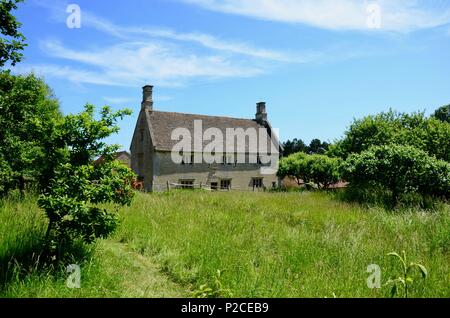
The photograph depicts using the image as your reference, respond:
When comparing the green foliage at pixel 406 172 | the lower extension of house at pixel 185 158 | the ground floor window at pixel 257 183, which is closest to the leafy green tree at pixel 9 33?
the green foliage at pixel 406 172

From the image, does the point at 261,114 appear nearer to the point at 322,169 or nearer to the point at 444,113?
the point at 322,169

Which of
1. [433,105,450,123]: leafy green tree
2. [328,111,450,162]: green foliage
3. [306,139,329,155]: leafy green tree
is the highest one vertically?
[433,105,450,123]: leafy green tree

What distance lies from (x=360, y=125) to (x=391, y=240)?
22.3 m

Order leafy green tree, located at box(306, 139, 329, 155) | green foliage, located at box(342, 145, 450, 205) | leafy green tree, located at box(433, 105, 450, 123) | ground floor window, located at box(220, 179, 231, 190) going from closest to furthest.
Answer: green foliage, located at box(342, 145, 450, 205) < ground floor window, located at box(220, 179, 231, 190) < leafy green tree, located at box(433, 105, 450, 123) < leafy green tree, located at box(306, 139, 329, 155)

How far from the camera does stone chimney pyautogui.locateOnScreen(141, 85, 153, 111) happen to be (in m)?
32.6

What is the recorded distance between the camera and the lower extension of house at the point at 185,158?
1225 inches

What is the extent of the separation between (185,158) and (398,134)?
18.3 meters

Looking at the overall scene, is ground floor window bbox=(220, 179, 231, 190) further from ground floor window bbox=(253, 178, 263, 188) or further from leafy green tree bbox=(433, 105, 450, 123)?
leafy green tree bbox=(433, 105, 450, 123)

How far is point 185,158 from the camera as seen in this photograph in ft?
105

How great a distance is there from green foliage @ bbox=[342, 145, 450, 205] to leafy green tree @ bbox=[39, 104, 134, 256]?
12.6 meters

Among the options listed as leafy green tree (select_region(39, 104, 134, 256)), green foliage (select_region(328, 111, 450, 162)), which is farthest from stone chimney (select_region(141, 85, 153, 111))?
leafy green tree (select_region(39, 104, 134, 256))
